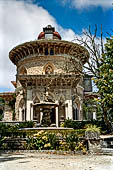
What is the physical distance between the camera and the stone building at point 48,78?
22.5 meters

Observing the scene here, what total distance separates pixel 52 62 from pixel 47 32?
5.25 meters

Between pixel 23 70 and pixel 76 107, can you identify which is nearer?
pixel 76 107

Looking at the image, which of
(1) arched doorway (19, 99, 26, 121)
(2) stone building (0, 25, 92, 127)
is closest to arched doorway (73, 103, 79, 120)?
(2) stone building (0, 25, 92, 127)

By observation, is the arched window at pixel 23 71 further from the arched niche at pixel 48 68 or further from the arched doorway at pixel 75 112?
the arched doorway at pixel 75 112

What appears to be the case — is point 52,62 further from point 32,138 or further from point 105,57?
point 32,138

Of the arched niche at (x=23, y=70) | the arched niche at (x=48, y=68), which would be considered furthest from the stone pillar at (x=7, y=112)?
the arched niche at (x=48, y=68)

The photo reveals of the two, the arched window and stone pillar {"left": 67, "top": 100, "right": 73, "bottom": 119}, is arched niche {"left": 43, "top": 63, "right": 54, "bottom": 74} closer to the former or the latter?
the arched window

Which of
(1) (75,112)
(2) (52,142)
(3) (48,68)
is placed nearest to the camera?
(2) (52,142)

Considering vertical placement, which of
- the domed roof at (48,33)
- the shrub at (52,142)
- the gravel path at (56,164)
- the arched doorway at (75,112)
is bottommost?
the gravel path at (56,164)

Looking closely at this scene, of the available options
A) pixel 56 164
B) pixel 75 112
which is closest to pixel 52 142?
pixel 56 164

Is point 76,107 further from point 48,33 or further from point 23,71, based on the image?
point 48,33

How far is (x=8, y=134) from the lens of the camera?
34.8ft

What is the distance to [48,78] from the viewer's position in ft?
74.2

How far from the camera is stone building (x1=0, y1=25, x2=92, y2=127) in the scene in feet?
73.8
